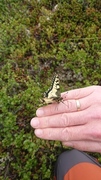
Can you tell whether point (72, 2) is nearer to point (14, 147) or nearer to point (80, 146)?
point (14, 147)

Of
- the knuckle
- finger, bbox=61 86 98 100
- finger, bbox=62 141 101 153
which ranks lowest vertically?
finger, bbox=62 141 101 153

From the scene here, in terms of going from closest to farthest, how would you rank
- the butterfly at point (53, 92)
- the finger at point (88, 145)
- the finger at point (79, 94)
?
the butterfly at point (53, 92) < the finger at point (88, 145) < the finger at point (79, 94)

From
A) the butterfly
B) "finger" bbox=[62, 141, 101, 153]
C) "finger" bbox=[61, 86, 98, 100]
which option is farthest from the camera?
"finger" bbox=[61, 86, 98, 100]

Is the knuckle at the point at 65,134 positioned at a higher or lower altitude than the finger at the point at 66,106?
lower

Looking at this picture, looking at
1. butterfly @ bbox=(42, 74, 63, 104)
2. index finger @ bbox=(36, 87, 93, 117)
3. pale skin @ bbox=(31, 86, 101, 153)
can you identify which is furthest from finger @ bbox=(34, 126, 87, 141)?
butterfly @ bbox=(42, 74, 63, 104)

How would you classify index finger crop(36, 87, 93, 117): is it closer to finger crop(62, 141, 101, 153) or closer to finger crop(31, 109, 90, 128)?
finger crop(31, 109, 90, 128)

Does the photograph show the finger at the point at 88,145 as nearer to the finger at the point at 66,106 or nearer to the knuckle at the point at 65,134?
the knuckle at the point at 65,134

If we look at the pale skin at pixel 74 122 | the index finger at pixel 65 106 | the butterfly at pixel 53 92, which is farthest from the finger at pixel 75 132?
the butterfly at pixel 53 92
